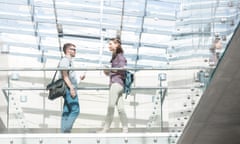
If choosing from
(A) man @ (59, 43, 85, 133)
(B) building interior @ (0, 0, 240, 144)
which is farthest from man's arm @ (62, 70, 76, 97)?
(B) building interior @ (0, 0, 240, 144)

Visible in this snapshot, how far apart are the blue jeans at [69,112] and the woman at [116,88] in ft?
1.14

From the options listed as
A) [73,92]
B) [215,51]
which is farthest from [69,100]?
[215,51]

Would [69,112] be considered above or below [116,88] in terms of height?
below

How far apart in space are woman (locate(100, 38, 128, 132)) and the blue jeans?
0.35 m

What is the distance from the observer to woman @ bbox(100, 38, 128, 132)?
748 cm

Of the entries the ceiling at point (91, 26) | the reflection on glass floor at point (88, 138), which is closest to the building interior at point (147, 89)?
the reflection on glass floor at point (88, 138)

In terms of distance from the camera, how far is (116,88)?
24.6 feet

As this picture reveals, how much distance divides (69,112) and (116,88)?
581 millimetres

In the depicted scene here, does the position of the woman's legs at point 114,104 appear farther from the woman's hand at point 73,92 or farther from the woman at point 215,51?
the woman at point 215,51

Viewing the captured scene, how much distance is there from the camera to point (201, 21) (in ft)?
20.1

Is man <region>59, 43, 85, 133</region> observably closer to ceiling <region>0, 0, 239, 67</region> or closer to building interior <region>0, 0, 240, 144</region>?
building interior <region>0, 0, 240, 144</region>

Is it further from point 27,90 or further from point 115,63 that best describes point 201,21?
point 27,90

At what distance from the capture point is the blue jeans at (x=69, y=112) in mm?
7441

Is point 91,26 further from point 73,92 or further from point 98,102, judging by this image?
point 73,92
